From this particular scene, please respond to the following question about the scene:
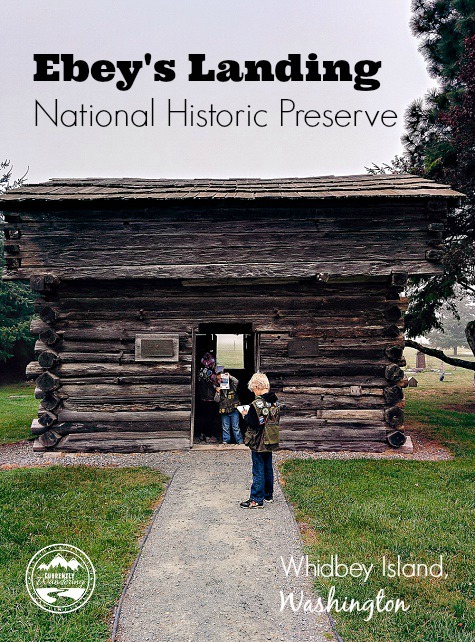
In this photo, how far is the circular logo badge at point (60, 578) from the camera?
4074 mm

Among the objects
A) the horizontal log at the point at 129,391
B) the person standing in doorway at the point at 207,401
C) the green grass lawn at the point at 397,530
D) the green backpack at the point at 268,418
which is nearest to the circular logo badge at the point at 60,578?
the green grass lawn at the point at 397,530

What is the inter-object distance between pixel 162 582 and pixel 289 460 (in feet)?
15.8

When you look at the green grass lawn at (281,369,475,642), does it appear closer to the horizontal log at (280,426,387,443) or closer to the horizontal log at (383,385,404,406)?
the horizontal log at (280,426,387,443)

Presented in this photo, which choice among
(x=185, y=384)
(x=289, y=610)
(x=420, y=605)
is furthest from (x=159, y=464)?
(x=420, y=605)

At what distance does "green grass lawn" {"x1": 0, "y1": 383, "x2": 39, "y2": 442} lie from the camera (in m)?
12.0

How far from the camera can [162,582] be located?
4379 mm

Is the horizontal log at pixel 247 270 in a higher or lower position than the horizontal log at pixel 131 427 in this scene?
higher

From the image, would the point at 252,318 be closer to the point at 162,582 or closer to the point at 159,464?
the point at 159,464

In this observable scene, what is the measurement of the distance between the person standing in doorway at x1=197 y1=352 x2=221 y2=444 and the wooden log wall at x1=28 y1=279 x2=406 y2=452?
2.42 feet

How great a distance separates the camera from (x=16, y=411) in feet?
52.7

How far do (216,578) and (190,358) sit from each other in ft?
18.8

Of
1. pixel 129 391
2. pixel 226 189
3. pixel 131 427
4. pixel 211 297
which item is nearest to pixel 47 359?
pixel 129 391

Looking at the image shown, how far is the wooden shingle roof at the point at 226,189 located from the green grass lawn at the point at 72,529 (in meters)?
5.58

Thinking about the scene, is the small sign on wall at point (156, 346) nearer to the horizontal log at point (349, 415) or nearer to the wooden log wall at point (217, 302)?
the wooden log wall at point (217, 302)
